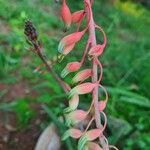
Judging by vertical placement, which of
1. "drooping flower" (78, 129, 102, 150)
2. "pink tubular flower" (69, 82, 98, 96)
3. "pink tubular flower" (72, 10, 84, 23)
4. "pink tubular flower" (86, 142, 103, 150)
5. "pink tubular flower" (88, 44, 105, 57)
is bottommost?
"pink tubular flower" (86, 142, 103, 150)

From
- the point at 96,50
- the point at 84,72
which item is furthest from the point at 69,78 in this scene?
the point at 96,50

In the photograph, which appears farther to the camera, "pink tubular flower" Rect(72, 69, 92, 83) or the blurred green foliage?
the blurred green foliage

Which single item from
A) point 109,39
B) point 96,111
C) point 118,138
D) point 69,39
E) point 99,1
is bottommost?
point 99,1

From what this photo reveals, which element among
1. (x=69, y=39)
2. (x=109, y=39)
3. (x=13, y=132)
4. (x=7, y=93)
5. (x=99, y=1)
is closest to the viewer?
(x=69, y=39)

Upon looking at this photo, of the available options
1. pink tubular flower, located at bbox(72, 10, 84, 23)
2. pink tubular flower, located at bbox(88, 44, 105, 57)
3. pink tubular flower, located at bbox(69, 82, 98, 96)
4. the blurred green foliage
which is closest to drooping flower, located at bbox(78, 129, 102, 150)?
pink tubular flower, located at bbox(69, 82, 98, 96)

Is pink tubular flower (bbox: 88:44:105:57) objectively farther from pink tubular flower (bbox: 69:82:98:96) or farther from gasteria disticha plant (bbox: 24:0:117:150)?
pink tubular flower (bbox: 69:82:98:96)

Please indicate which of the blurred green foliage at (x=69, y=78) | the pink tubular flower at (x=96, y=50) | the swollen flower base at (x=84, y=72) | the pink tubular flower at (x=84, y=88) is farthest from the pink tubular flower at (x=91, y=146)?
the blurred green foliage at (x=69, y=78)

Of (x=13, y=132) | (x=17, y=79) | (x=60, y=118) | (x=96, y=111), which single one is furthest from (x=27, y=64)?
(x=96, y=111)

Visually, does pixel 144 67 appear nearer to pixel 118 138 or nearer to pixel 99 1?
pixel 118 138
